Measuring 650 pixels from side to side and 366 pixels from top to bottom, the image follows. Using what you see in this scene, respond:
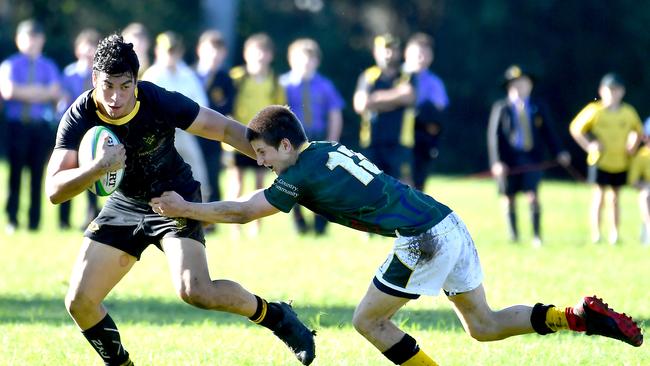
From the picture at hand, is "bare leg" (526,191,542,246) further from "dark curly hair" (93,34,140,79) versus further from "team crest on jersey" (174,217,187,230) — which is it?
"dark curly hair" (93,34,140,79)

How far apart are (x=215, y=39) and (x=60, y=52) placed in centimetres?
1456

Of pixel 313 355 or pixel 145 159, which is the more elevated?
pixel 145 159

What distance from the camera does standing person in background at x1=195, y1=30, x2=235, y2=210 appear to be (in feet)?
41.5

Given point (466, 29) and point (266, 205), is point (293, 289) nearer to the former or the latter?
point (266, 205)

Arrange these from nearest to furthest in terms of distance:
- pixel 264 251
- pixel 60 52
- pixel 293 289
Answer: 1. pixel 293 289
2. pixel 264 251
3. pixel 60 52

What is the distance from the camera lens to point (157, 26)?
30.3 m

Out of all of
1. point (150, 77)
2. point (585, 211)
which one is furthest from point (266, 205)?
point (585, 211)

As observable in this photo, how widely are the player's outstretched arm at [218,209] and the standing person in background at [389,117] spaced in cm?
702

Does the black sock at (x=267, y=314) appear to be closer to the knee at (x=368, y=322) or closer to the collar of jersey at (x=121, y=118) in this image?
the knee at (x=368, y=322)

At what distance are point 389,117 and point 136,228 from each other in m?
6.86

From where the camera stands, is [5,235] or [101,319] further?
[5,235]

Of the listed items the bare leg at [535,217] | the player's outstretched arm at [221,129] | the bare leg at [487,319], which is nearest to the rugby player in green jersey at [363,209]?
the bare leg at [487,319]

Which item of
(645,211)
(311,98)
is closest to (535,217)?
(645,211)

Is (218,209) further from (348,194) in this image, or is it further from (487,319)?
(487,319)
